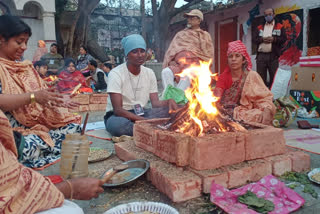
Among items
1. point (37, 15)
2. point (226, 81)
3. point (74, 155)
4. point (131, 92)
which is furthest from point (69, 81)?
point (37, 15)

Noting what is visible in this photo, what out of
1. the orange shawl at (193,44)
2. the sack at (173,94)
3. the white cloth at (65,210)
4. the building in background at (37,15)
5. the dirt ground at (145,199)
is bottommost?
the dirt ground at (145,199)

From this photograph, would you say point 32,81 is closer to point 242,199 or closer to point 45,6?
point 242,199

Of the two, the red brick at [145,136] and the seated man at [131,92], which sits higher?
the seated man at [131,92]

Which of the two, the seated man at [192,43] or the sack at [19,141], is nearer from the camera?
the sack at [19,141]

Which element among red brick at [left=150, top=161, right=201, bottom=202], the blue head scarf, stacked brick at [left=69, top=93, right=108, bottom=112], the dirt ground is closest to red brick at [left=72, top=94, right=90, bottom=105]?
stacked brick at [left=69, top=93, right=108, bottom=112]

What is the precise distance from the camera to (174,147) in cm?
280

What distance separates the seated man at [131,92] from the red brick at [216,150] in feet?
5.33

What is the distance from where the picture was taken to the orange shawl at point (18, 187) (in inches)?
51.5

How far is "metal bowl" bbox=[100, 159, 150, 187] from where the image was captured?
2.66m

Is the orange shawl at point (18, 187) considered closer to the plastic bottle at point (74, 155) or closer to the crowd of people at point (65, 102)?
the crowd of people at point (65, 102)

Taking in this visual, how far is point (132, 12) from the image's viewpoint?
21609 mm

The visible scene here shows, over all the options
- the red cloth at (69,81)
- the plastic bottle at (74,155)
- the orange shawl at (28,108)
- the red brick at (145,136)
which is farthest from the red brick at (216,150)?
the red cloth at (69,81)

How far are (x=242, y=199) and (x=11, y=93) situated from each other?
2.94 m

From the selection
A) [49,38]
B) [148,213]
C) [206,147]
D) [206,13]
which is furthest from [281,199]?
[49,38]
